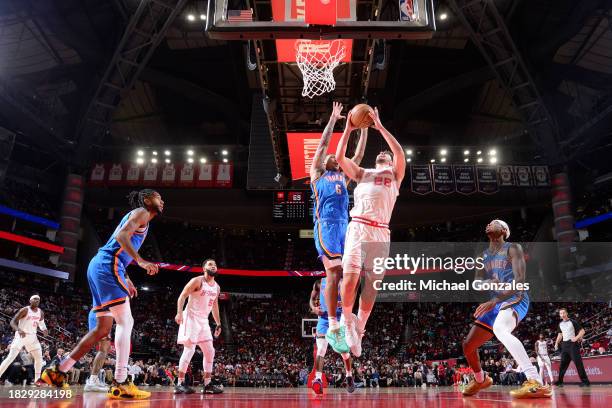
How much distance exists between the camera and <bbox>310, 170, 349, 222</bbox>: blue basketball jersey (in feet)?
17.7

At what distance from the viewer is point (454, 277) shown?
95.6 feet

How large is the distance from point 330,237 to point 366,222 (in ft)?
3.03

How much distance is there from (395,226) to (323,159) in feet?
87.6

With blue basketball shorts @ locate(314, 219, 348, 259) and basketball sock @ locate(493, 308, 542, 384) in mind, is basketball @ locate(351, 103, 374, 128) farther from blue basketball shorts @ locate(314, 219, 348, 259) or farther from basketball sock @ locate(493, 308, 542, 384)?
basketball sock @ locate(493, 308, 542, 384)

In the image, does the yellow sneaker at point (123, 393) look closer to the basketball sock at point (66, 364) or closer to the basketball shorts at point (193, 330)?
the basketball sock at point (66, 364)

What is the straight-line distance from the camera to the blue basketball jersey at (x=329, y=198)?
17.7 ft

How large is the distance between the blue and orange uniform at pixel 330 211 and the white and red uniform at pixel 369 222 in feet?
2.47

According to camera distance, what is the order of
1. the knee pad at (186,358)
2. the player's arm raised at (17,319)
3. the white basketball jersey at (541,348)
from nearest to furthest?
the knee pad at (186,358) → the player's arm raised at (17,319) → the white basketball jersey at (541,348)

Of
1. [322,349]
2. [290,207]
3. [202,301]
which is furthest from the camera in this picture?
[290,207]

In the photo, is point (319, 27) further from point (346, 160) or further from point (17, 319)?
point (17, 319)

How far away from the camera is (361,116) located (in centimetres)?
439

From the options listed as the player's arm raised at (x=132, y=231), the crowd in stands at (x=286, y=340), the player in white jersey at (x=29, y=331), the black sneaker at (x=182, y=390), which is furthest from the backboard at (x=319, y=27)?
the crowd in stands at (x=286, y=340)

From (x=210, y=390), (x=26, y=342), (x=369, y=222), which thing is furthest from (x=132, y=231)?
(x=26, y=342)

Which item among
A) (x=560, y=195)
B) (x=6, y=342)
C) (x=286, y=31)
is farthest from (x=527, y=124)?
(x=6, y=342)
